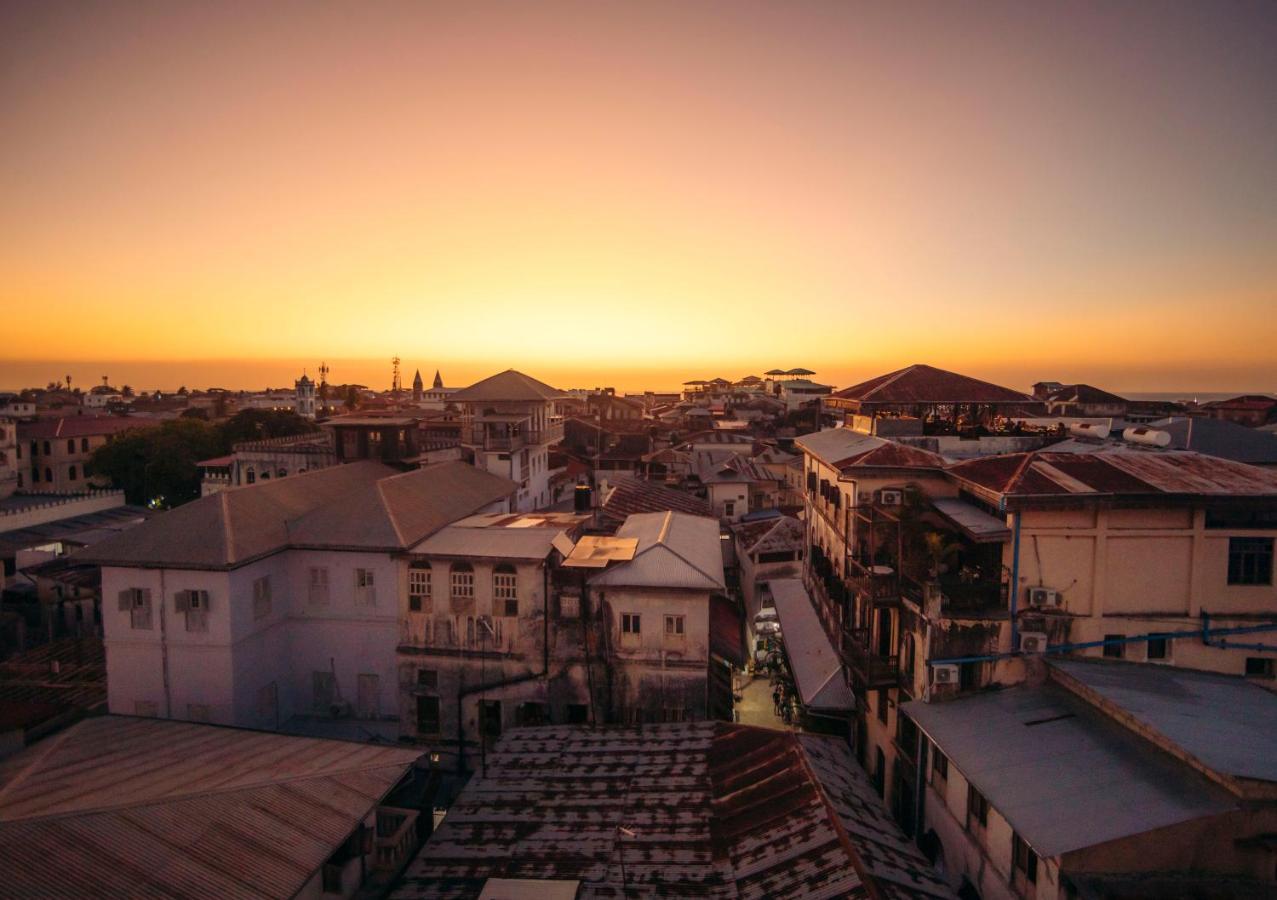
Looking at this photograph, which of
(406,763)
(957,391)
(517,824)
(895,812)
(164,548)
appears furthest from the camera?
(957,391)

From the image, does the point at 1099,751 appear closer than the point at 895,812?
Yes

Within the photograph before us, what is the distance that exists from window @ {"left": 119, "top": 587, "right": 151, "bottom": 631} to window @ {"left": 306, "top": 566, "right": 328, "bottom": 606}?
15.3 ft

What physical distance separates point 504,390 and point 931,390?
2173 cm

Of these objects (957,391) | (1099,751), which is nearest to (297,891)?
(1099,751)

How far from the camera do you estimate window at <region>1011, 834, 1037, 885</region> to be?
1241cm

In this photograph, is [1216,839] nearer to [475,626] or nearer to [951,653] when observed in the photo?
[951,653]

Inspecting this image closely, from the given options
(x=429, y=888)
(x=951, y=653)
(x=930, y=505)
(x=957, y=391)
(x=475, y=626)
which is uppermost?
(x=957, y=391)

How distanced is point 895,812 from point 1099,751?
8.02 m

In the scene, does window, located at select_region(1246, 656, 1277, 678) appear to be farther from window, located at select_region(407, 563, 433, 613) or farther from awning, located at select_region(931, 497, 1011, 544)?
window, located at select_region(407, 563, 433, 613)

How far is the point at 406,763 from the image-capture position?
16609 mm

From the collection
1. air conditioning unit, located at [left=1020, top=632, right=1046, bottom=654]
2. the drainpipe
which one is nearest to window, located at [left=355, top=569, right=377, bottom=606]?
the drainpipe

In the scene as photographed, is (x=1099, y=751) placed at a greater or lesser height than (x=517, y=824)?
greater

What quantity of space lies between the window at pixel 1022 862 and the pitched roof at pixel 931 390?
16.2m

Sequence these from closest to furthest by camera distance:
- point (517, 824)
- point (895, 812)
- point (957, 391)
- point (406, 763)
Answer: point (517, 824), point (406, 763), point (895, 812), point (957, 391)
